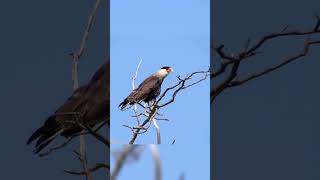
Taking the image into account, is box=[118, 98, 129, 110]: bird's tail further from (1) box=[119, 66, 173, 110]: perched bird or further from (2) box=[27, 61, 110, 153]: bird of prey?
(2) box=[27, 61, 110, 153]: bird of prey

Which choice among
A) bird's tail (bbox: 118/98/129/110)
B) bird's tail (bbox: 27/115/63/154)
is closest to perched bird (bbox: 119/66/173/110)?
bird's tail (bbox: 118/98/129/110)

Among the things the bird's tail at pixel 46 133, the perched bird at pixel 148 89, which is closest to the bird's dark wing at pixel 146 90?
the perched bird at pixel 148 89

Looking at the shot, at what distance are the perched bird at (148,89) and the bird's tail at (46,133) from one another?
280mm

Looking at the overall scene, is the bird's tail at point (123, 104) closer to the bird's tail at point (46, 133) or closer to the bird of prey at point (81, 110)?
the bird of prey at point (81, 110)

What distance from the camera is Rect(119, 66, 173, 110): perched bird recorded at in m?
1.37

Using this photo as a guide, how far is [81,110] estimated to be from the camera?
1549 mm

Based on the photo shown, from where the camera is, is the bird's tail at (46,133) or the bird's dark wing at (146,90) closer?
the bird's dark wing at (146,90)

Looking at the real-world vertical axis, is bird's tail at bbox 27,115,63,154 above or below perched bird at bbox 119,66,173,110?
below

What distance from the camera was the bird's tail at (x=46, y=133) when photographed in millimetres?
1592

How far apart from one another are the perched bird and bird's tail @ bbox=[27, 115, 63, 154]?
280mm

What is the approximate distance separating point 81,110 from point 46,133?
15 centimetres
